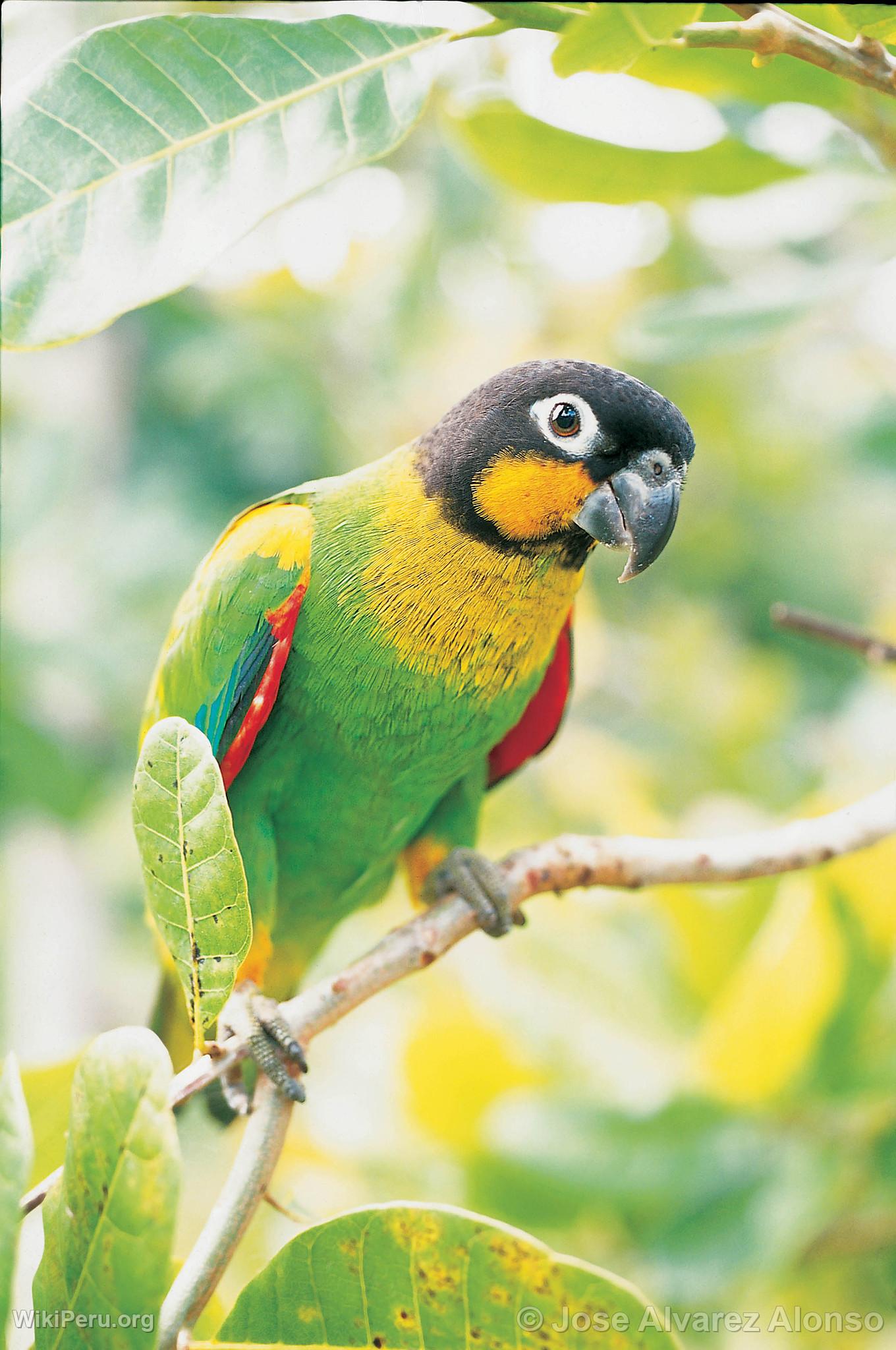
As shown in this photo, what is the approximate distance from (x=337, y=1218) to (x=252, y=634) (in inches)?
32.6

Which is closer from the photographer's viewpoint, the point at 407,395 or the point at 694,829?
the point at 694,829

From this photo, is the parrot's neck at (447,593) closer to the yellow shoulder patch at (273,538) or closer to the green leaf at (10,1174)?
the yellow shoulder patch at (273,538)

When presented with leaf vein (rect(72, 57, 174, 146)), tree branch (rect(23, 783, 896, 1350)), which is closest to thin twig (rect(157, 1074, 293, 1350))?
tree branch (rect(23, 783, 896, 1350))

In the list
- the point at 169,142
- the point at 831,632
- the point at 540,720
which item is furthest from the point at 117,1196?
the point at 831,632

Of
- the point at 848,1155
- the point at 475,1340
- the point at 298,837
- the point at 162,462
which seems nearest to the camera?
the point at 475,1340

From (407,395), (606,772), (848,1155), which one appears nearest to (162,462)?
(407,395)

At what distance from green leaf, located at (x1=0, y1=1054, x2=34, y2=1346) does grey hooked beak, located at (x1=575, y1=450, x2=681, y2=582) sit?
0.97m

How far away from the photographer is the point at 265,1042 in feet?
4.97

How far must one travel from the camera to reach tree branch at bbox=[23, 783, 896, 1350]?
4.64 feet

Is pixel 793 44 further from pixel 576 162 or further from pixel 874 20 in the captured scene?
pixel 576 162

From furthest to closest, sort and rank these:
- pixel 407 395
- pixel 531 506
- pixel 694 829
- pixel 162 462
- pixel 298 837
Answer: pixel 162 462 → pixel 407 395 → pixel 694 829 → pixel 298 837 → pixel 531 506

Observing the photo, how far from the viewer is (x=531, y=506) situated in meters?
1.56

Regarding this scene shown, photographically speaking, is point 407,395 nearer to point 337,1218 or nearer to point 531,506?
point 531,506

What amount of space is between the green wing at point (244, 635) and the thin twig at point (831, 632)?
78 cm
